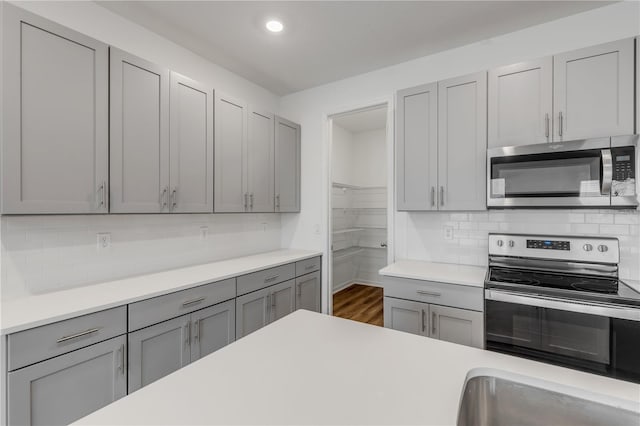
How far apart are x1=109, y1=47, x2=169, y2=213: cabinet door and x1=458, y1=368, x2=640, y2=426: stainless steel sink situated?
2036mm

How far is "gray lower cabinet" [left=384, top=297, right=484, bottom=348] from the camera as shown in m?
1.95

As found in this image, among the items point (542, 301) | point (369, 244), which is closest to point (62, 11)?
point (542, 301)

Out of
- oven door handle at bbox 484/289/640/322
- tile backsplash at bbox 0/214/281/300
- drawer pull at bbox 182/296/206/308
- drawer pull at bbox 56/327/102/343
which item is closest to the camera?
drawer pull at bbox 56/327/102/343

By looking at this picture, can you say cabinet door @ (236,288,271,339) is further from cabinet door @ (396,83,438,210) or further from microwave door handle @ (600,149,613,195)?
microwave door handle @ (600,149,613,195)

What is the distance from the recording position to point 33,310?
1.45 meters

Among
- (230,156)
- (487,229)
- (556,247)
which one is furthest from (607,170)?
(230,156)

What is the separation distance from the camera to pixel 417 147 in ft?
8.05

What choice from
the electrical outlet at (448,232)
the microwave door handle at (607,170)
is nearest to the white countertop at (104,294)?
the electrical outlet at (448,232)

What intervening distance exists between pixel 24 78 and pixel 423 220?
9.18 ft

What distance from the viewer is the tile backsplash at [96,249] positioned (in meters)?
1.67

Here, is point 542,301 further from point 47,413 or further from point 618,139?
point 47,413

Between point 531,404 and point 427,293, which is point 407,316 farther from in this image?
point 531,404

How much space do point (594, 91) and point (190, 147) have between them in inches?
108

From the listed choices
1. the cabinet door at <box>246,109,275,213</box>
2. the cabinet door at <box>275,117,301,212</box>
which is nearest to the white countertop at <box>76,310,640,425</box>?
the cabinet door at <box>246,109,275,213</box>
